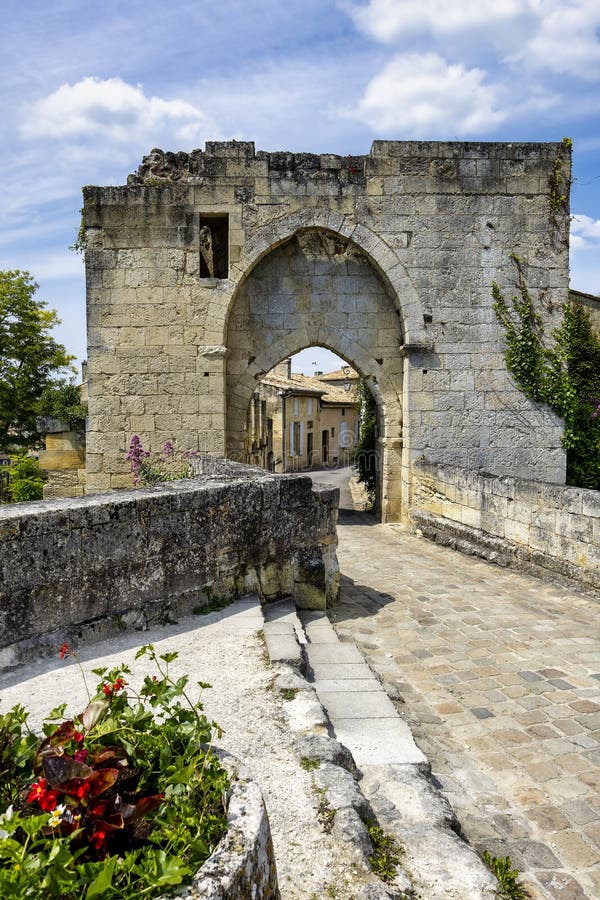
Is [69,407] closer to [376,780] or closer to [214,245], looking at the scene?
[214,245]

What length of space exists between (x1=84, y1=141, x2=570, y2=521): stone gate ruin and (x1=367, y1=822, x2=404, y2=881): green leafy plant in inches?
331

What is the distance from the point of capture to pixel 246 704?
110 inches

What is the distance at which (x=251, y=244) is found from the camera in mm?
10102

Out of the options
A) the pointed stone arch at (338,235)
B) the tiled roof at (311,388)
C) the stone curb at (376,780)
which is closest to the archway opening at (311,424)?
the tiled roof at (311,388)

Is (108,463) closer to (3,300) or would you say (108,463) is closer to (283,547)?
(283,547)

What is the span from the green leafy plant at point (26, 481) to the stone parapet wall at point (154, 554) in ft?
27.6

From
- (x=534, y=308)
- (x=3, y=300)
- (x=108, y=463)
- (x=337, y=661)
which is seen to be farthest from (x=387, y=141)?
(x=3, y=300)

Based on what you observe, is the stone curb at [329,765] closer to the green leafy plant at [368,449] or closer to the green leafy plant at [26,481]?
the green leafy plant at [26,481]

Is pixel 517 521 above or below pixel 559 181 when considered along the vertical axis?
below

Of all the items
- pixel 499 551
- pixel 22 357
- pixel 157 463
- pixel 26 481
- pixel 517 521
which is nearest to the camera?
pixel 517 521

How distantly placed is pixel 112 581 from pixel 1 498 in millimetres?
12468

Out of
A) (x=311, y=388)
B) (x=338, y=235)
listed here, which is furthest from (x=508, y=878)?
(x=311, y=388)

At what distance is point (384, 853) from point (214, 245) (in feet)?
32.8

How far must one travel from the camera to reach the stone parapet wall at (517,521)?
242 inches
